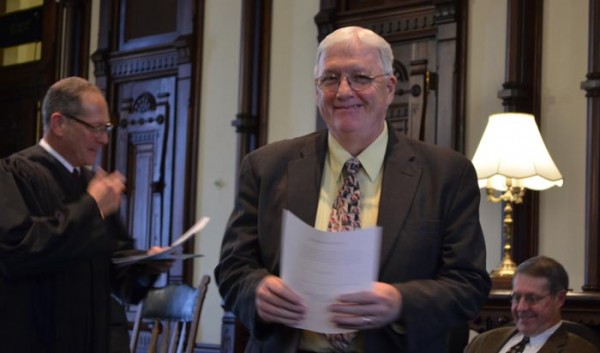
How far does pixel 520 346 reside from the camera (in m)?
4.26

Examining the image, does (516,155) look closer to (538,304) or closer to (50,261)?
(538,304)

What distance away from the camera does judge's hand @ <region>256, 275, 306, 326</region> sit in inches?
73.4

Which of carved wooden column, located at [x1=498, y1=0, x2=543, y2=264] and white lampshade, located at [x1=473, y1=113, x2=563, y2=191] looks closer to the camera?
white lampshade, located at [x1=473, y1=113, x2=563, y2=191]

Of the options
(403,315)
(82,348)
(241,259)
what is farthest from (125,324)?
(403,315)

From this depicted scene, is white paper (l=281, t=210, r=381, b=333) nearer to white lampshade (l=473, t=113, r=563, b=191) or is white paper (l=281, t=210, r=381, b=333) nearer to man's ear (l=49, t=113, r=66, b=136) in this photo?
man's ear (l=49, t=113, r=66, b=136)

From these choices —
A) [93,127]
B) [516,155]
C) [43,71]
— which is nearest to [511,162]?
[516,155]

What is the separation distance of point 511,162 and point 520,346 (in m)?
0.92

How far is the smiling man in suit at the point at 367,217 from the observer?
6.23 feet

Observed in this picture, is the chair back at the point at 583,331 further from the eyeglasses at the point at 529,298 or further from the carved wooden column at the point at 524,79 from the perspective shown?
the carved wooden column at the point at 524,79

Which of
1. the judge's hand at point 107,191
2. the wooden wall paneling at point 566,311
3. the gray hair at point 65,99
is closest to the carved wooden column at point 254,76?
the wooden wall paneling at point 566,311

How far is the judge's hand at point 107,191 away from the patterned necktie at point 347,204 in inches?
47.7

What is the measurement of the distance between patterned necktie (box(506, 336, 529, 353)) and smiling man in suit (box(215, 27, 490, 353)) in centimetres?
234

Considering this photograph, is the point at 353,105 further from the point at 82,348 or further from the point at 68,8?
the point at 68,8

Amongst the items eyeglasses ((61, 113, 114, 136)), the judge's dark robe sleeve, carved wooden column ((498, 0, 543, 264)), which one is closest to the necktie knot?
the judge's dark robe sleeve
